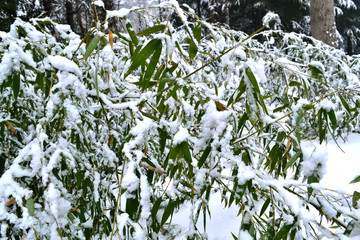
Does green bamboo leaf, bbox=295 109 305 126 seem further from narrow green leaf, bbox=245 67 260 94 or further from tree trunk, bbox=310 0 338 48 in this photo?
tree trunk, bbox=310 0 338 48

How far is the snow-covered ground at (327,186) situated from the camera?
1746 millimetres

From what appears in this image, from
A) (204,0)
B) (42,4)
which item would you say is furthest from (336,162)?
(204,0)

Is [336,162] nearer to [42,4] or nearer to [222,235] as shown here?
[222,235]

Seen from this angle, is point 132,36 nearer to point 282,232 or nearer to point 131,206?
point 131,206

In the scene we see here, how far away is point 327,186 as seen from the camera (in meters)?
2.33

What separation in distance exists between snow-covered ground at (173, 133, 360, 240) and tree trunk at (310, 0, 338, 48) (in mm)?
1483

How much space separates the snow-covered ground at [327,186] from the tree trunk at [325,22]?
148cm

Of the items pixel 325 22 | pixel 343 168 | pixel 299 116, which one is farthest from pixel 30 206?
pixel 325 22

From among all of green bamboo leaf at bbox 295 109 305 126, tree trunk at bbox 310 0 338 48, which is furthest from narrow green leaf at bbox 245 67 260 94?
tree trunk at bbox 310 0 338 48

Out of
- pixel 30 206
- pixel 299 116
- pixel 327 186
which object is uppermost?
pixel 299 116

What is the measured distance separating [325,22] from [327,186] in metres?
2.63

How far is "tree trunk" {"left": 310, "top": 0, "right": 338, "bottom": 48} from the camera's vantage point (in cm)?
370

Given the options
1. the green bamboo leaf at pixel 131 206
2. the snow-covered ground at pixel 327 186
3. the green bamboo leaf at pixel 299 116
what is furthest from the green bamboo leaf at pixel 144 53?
the snow-covered ground at pixel 327 186

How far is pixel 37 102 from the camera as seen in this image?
45.4 inches
